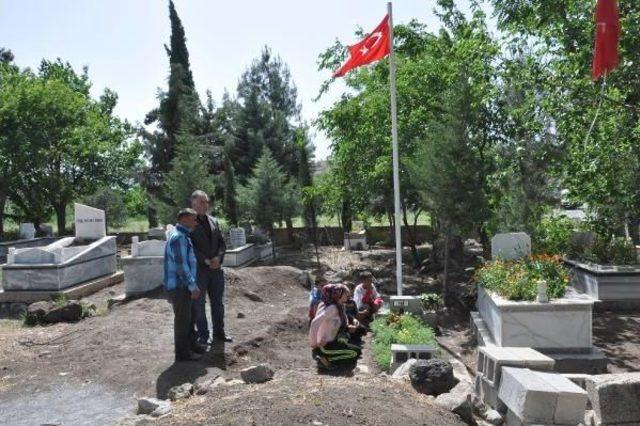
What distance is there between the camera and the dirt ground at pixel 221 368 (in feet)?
15.3

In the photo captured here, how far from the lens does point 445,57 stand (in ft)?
56.3

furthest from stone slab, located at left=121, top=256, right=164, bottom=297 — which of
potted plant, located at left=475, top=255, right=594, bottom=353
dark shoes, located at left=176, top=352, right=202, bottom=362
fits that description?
potted plant, located at left=475, top=255, right=594, bottom=353

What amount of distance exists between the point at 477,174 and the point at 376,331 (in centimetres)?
514

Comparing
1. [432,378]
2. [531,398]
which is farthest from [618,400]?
[432,378]

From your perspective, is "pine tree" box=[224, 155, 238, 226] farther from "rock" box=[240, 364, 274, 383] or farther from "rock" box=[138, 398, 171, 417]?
"rock" box=[138, 398, 171, 417]

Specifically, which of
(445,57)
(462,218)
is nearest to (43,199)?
(445,57)

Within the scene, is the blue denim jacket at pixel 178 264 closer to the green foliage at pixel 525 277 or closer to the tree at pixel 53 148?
the green foliage at pixel 525 277

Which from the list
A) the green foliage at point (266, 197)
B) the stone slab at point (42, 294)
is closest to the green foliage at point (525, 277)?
the stone slab at point (42, 294)

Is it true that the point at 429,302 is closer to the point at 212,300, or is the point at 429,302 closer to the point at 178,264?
the point at 212,300

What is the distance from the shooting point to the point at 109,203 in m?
29.4

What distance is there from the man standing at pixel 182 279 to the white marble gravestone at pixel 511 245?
6.09 metres

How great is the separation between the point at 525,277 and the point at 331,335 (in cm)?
337

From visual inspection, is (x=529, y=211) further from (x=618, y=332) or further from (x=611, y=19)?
(x=611, y=19)

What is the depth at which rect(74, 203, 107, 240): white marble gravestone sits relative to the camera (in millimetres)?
16125
